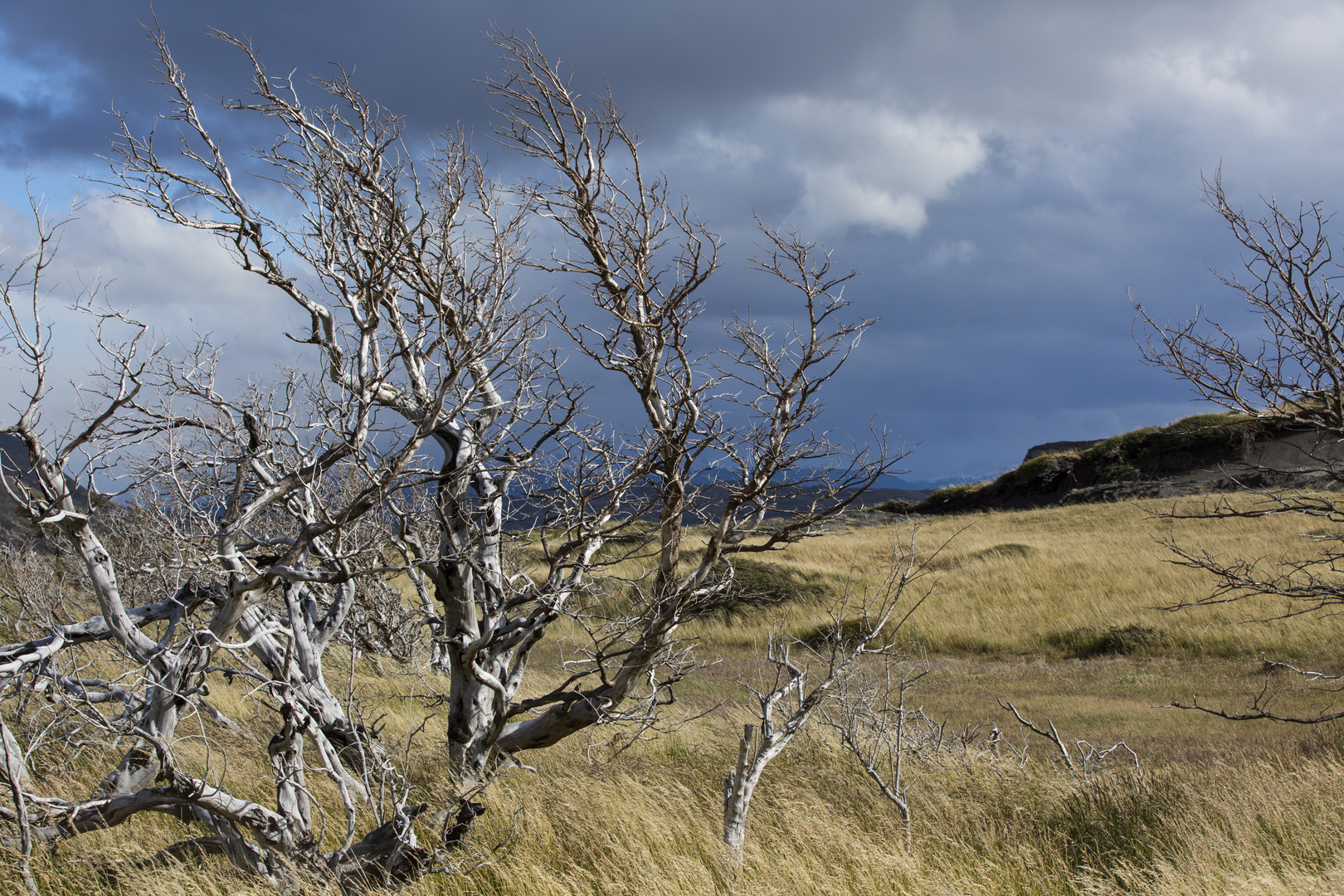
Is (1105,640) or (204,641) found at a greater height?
(204,641)

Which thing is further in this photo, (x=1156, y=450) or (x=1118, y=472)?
(x=1156, y=450)

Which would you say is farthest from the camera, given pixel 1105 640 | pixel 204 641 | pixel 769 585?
pixel 769 585

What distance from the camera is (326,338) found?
4.80 metres

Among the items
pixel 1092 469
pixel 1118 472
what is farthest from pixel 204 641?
pixel 1092 469

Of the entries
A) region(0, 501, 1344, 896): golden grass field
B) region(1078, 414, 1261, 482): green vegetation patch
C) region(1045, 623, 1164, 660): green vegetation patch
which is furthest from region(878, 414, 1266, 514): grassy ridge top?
region(0, 501, 1344, 896): golden grass field

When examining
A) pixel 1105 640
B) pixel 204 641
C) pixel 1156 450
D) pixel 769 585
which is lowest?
pixel 1105 640

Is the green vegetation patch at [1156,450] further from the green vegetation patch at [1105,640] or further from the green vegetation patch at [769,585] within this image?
the green vegetation patch at [1105,640]

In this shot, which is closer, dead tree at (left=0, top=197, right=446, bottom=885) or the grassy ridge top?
dead tree at (left=0, top=197, right=446, bottom=885)

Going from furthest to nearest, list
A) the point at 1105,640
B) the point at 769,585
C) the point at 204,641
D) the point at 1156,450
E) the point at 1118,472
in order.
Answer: the point at 1156,450
the point at 1118,472
the point at 769,585
the point at 1105,640
the point at 204,641

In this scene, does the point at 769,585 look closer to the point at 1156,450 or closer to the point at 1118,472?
the point at 1118,472

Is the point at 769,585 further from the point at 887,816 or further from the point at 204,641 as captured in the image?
the point at 204,641

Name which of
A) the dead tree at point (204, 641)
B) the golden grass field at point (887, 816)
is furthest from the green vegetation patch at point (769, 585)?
the dead tree at point (204, 641)

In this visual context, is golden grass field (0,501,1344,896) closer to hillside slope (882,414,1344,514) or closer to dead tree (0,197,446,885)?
dead tree (0,197,446,885)

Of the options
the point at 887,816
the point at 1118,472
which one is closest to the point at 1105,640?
the point at 887,816
